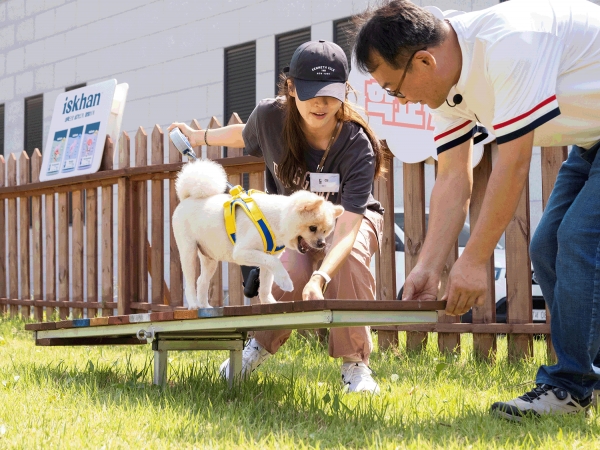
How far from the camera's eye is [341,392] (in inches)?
145

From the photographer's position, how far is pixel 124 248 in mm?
7516

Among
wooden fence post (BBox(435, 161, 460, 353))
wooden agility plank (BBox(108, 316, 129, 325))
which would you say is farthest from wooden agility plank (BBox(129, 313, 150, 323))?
wooden fence post (BBox(435, 161, 460, 353))

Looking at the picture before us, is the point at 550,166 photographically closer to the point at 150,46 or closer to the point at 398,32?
the point at 398,32

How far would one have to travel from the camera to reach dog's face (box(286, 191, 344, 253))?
11.6ft

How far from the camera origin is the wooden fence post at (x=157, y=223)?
7277 mm

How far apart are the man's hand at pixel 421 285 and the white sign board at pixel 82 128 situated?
17.3 ft

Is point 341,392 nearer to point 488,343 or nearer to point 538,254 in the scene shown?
point 538,254

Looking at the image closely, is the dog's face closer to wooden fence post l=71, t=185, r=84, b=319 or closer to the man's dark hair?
the man's dark hair

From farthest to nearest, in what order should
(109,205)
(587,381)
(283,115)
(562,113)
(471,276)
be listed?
(109,205) < (283,115) < (587,381) < (562,113) < (471,276)

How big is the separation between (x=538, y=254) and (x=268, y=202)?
1.28 meters

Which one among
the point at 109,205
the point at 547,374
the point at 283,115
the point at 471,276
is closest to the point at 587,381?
the point at 547,374

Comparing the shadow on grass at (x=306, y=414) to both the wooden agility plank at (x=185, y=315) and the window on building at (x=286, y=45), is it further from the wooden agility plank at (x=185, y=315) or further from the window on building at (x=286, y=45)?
the window on building at (x=286, y=45)

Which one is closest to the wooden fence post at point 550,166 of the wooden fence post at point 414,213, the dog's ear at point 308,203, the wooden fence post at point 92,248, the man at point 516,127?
the wooden fence post at point 414,213

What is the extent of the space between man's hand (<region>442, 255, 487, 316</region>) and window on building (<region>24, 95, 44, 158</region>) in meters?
13.3
